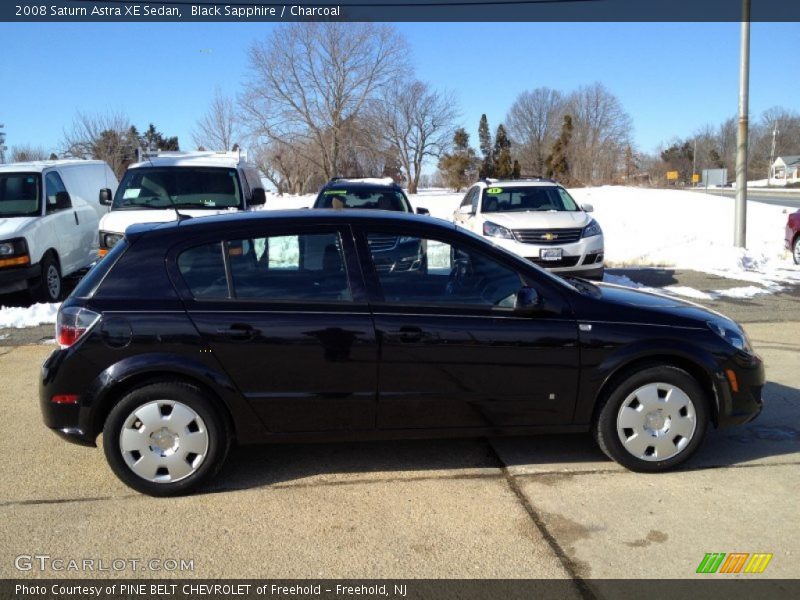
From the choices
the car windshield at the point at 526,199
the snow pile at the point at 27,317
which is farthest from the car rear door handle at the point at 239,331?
the car windshield at the point at 526,199

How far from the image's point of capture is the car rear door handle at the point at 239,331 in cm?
390

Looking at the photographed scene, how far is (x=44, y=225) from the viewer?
10.2 metres

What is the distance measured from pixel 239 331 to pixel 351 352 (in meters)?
0.64

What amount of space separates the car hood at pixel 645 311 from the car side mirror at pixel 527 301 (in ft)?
1.01

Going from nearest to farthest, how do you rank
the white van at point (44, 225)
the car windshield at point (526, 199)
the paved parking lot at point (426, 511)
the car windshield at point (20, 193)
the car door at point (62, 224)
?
1. the paved parking lot at point (426, 511)
2. the white van at point (44, 225)
3. the car windshield at point (20, 193)
4. the car door at point (62, 224)
5. the car windshield at point (526, 199)

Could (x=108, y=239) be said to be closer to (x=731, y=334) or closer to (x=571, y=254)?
(x=571, y=254)

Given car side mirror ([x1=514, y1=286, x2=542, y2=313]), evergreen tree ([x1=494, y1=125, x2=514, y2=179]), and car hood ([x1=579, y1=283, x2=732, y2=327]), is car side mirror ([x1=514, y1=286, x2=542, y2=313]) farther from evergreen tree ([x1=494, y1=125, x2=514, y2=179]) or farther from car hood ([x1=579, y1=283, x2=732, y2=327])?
evergreen tree ([x1=494, y1=125, x2=514, y2=179])

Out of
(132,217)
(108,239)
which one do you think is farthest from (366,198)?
(108,239)

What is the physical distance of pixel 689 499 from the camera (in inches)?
152

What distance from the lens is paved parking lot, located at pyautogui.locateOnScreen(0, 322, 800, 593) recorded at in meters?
3.28

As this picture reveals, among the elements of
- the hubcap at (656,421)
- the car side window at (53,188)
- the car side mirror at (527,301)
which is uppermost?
the car side window at (53,188)

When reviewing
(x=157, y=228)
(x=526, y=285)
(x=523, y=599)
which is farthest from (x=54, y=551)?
Answer: (x=526, y=285)

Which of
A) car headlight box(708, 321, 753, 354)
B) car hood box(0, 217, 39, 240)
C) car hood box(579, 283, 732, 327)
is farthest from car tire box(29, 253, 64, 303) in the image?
car headlight box(708, 321, 753, 354)

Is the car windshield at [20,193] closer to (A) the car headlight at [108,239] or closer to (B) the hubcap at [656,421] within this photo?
(A) the car headlight at [108,239]
